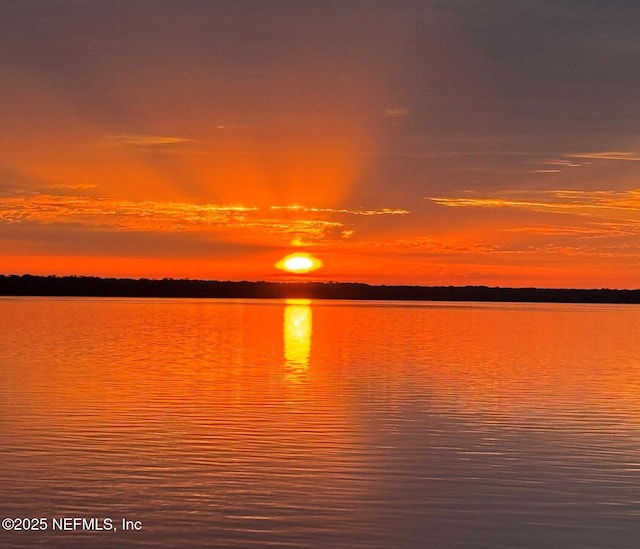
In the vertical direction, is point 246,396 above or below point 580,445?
above

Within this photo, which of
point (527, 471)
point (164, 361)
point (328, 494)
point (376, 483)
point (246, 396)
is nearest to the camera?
point (328, 494)

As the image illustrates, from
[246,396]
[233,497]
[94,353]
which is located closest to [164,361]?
[94,353]

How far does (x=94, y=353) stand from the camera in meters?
42.0

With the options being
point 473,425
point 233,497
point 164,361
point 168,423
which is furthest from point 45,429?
point 164,361

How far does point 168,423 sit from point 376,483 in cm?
728

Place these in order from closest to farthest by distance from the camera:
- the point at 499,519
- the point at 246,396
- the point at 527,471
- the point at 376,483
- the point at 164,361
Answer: the point at 499,519, the point at 376,483, the point at 527,471, the point at 246,396, the point at 164,361

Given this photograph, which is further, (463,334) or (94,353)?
(463,334)

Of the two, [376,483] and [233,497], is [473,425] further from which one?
[233,497]

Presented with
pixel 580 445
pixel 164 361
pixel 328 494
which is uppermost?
pixel 164 361

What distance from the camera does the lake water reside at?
13.7 m

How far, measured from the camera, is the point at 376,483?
1642cm

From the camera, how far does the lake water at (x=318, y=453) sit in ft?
44.8

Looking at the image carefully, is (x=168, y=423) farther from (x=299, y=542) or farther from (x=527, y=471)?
(x=299, y=542)

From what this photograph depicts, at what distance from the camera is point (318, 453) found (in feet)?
62.3
